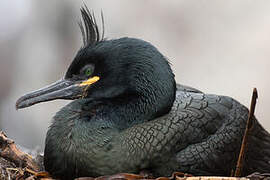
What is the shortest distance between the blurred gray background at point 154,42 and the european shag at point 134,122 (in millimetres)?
2175

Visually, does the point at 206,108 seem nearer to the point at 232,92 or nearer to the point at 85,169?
the point at 85,169

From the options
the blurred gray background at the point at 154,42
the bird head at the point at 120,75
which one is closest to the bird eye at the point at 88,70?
the bird head at the point at 120,75

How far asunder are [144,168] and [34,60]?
360cm

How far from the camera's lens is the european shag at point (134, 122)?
302cm

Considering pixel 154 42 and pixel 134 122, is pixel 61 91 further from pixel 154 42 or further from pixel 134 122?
pixel 154 42

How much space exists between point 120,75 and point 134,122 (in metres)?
0.25

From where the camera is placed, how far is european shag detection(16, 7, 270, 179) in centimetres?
302

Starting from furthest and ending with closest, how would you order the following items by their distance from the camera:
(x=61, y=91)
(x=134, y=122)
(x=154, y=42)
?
(x=154, y=42) < (x=61, y=91) < (x=134, y=122)

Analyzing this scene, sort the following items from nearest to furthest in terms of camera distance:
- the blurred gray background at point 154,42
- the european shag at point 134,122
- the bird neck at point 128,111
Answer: the european shag at point 134,122 → the bird neck at point 128,111 → the blurred gray background at point 154,42

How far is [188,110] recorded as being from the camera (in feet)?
10.5

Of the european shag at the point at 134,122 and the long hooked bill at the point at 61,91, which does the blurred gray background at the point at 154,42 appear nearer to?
the european shag at the point at 134,122

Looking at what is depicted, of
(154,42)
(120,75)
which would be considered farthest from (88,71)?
(154,42)

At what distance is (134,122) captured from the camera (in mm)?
3189

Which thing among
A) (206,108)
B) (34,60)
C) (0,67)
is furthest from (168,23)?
(206,108)
